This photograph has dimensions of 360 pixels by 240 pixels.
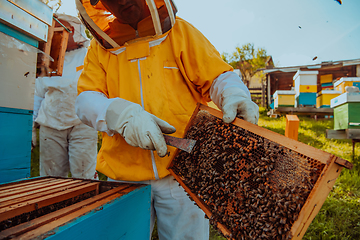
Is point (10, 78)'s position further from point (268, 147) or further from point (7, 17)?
point (268, 147)

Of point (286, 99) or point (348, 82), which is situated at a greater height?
point (348, 82)

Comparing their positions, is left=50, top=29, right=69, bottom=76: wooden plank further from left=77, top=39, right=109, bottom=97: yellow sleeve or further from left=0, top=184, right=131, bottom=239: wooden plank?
left=0, top=184, right=131, bottom=239: wooden plank

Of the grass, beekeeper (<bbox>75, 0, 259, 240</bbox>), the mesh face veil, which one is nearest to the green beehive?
the grass

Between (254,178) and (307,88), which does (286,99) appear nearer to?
(307,88)

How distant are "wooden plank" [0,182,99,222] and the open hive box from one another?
0.64 metres

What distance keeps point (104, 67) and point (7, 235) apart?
1513 mm

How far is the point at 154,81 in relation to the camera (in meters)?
1.83

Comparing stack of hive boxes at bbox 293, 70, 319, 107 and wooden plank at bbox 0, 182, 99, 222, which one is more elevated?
stack of hive boxes at bbox 293, 70, 319, 107

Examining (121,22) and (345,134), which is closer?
(121,22)

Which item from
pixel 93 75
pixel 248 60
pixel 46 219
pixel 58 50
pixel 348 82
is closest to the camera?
pixel 46 219

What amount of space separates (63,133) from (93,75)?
2.49 meters

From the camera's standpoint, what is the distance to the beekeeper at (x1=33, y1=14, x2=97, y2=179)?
12.9 feet

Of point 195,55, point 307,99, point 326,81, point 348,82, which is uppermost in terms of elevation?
point 326,81

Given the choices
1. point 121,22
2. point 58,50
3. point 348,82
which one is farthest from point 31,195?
point 348,82
